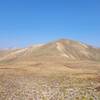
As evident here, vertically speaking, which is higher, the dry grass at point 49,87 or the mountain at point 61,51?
the mountain at point 61,51

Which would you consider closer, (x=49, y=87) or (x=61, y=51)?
(x=49, y=87)

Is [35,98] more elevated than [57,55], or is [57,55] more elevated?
[57,55]

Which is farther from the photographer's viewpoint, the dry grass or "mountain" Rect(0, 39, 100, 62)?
"mountain" Rect(0, 39, 100, 62)

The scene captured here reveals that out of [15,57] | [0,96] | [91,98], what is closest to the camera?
[91,98]

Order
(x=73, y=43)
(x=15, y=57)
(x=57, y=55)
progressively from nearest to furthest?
(x=57, y=55)
(x=15, y=57)
(x=73, y=43)

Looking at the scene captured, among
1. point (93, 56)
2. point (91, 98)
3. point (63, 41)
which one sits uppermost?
point (63, 41)

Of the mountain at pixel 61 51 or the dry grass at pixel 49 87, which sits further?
the mountain at pixel 61 51

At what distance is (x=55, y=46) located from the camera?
176 metres

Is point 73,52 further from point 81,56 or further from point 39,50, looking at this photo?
point 39,50

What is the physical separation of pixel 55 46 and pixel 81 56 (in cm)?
1753

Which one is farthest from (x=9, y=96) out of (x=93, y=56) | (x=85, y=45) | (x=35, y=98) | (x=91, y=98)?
(x=85, y=45)

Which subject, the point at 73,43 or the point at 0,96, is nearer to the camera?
the point at 0,96

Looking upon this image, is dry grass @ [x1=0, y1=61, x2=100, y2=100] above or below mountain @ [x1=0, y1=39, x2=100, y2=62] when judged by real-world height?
below

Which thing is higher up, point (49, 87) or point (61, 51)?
point (61, 51)
